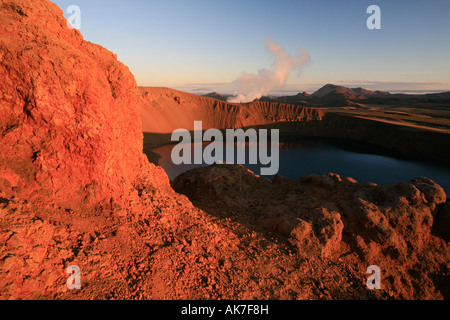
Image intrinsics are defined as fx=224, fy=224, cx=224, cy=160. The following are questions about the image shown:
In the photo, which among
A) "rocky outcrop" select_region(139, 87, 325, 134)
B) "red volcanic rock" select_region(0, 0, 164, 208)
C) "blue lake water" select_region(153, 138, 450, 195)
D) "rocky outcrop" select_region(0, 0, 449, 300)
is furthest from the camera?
"rocky outcrop" select_region(139, 87, 325, 134)

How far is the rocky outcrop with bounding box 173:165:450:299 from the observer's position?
7.78 metres

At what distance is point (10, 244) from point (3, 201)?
938 mm

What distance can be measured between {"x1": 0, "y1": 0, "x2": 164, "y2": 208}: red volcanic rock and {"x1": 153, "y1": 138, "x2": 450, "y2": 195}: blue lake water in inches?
898

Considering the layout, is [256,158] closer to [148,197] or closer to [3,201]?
[148,197]

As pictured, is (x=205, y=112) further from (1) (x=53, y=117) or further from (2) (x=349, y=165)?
(1) (x=53, y=117)

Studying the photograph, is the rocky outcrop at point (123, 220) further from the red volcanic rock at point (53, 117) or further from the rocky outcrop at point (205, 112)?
the rocky outcrop at point (205, 112)

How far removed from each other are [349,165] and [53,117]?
124 ft

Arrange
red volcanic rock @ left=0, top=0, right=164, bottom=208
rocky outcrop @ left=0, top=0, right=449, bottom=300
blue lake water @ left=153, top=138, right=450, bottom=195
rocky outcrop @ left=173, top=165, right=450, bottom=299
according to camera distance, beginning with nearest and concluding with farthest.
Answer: rocky outcrop @ left=0, top=0, right=449, bottom=300 → red volcanic rock @ left=0, top=0, right=164, bottom=208 → rocky outcrop @ left=173, top=165, right=450, bottom=299 → blue lake water @ left=153, top=138, right=450, bottom=195

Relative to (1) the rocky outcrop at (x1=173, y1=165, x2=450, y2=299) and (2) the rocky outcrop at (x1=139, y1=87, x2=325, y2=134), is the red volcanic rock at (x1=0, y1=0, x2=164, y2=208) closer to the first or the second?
(1) the rocky outcrop at (x1=173, y1=165, x2=450, y2=299)

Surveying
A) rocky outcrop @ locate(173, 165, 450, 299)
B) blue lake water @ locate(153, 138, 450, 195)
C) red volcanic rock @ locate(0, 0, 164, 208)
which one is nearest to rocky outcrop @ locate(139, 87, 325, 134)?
blue lake water @ locate(153, 138, 450, 195)

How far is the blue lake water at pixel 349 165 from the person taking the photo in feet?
97.0

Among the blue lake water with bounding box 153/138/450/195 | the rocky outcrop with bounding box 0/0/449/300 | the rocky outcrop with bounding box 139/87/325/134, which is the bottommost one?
the blue lake water with bounding box 153/138/450/195

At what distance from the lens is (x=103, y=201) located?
541 cm
